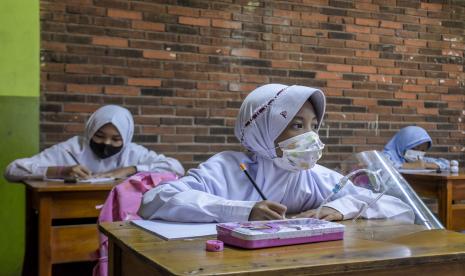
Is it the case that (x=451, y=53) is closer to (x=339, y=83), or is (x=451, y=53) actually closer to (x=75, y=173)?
(x=339, y=83)

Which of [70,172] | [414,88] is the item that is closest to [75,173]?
[70,172]

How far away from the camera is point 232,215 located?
1.43 m

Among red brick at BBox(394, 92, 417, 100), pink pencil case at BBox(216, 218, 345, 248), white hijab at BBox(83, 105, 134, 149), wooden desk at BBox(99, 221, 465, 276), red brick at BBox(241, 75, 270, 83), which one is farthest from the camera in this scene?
red brick at BBox(394, 92, 417, 100)

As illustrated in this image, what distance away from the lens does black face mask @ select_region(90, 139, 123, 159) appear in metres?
3.55

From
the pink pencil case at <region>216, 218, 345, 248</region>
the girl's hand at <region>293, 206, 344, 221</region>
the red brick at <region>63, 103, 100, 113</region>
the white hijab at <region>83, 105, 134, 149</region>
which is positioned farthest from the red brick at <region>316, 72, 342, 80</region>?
the pink pencil case at <region>216, 218, 345, 248</region>

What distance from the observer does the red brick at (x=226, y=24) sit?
14.0ft

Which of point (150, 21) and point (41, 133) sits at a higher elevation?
point (150, 21)

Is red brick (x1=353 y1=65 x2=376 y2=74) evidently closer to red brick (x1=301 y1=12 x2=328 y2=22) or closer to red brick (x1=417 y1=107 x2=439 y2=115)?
red brick (x1=301 y1=12 x2=328 y2=22)

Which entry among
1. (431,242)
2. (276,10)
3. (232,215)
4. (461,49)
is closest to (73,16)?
(276,10)

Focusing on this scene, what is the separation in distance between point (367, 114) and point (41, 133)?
9.25 ft

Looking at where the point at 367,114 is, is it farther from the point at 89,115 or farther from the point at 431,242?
the point at 431,242

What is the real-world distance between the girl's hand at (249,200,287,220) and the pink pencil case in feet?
0.32

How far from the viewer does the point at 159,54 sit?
4.11 metres

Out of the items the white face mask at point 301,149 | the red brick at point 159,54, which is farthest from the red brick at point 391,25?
the white face mask at point 301,149
